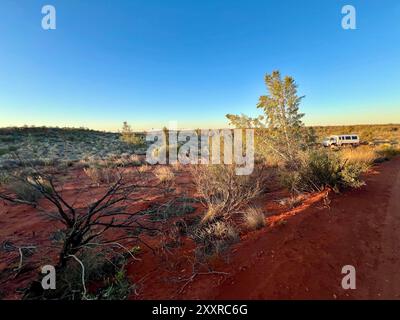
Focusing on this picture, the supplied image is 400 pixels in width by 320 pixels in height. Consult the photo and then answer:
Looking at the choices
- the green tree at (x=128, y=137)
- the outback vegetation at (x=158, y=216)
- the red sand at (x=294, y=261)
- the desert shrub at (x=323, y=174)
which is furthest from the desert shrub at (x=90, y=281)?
the green tree at (x=128, y=137)

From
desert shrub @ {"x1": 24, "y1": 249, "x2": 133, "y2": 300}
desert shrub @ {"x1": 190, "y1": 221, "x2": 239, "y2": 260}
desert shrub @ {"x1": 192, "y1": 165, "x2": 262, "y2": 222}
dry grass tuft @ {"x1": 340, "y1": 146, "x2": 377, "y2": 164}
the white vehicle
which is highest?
the white vehicle

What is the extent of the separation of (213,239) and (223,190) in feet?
5.41

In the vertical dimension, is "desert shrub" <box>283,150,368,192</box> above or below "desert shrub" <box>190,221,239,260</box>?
above

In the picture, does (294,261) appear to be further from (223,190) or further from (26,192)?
(26,192)

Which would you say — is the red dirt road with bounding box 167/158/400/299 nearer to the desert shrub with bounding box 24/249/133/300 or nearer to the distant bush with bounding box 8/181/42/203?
the desert shrub with bounding box 24/249/133/300

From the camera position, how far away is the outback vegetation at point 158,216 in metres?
3.21

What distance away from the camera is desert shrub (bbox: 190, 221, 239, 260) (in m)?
3.68

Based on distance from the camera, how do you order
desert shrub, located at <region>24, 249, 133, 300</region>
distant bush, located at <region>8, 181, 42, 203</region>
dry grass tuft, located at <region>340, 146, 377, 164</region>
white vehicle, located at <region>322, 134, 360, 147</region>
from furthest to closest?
white vehicle, located at <region>322, 134, 360, 147</region> < dry grass tuft, located at <region>340, 146, 377, 164</region> < distant bush, located at <region>8, 181, 42, 203</region> < desert shrub, located at <region>24, 249, 133, 300</region>

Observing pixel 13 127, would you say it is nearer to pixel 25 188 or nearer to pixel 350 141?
pixel 25 188

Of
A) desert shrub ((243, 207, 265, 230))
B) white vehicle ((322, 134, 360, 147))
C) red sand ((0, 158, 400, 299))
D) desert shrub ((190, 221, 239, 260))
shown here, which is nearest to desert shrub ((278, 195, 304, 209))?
red sand ((0, 158, 400, 299))

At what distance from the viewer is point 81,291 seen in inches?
116

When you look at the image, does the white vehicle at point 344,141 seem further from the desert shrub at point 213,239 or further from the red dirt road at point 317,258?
the desert shrub at point 213,239

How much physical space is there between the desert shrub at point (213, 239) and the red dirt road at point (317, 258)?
0.25 meters
